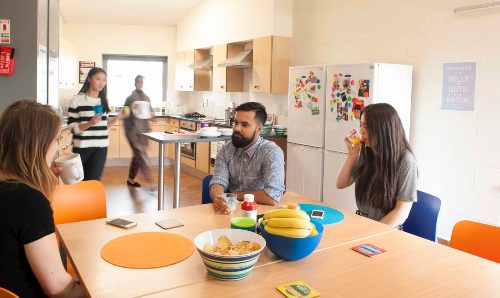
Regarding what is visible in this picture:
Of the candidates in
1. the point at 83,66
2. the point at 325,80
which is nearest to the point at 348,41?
the point at 325,80

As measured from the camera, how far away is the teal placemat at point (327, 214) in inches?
81.7

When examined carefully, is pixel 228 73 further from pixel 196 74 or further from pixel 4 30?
pixel 4 30

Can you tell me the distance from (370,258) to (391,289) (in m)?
0.26

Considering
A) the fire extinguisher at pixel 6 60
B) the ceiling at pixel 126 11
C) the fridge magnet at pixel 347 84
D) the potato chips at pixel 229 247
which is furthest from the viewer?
the ceiling at pixel 126 11

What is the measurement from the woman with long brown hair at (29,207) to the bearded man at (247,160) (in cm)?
117

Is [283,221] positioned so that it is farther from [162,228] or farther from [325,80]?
[325,80]

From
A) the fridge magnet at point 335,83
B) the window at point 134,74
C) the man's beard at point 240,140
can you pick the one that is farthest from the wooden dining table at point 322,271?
the window at point 134,74

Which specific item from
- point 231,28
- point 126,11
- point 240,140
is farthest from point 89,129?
point 126,11

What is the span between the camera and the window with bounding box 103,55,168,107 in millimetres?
7664

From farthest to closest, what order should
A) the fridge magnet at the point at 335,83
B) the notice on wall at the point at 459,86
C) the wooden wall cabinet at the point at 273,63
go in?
the wooden wall cabinet at the point at 273,63 < the fridge magnet at the point at 335,83 < the notice on wall at the point at 459,86

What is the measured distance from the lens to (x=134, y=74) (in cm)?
823

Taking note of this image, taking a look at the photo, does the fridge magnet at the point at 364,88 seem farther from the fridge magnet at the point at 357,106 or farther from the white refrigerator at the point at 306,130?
the white refrigerator at the point at 306,130

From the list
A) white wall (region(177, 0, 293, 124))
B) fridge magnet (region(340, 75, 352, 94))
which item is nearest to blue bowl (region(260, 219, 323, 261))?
fridge magnet (region(340, 75, 352, 94))

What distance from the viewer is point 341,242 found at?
70.9 inches
